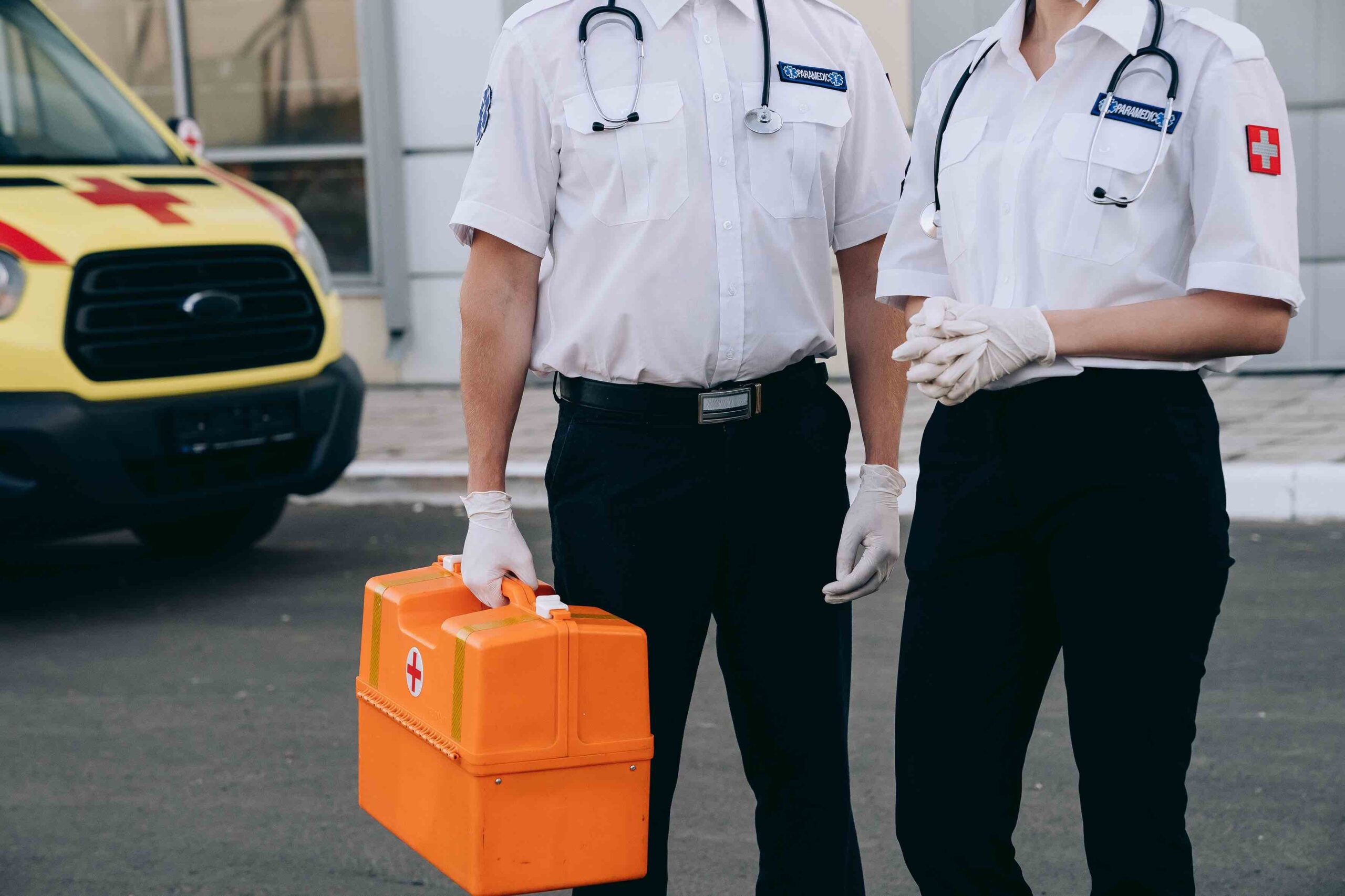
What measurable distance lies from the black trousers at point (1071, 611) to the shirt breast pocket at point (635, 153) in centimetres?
60

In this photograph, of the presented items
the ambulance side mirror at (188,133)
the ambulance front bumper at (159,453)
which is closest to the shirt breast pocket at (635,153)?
the ambulance front bumper at (159,453)

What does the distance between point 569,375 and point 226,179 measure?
14.0 ft

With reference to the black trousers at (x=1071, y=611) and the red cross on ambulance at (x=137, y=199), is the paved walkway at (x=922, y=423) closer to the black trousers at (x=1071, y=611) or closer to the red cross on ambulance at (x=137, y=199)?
the red cross on ambulance at (x=137, y=199)

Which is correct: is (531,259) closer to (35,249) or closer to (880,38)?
(35,249)

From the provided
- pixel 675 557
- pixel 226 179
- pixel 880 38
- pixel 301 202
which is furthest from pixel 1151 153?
pixel 301 202

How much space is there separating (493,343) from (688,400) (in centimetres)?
35

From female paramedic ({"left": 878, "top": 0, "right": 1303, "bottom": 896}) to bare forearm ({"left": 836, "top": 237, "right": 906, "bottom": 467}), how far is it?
0.33 m

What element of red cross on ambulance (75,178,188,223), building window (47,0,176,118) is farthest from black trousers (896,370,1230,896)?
building window (47,0,176,118)

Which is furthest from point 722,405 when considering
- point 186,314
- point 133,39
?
point 133,39

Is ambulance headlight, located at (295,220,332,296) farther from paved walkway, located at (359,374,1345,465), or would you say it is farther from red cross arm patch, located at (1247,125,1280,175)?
red cross arm patch, located at (1247,125,1280,175)

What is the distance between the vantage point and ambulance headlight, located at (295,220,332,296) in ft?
20.6

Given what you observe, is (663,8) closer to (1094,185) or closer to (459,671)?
(1094,185)

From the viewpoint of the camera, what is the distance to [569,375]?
271 cm

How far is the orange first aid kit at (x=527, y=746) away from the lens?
2.29 m
